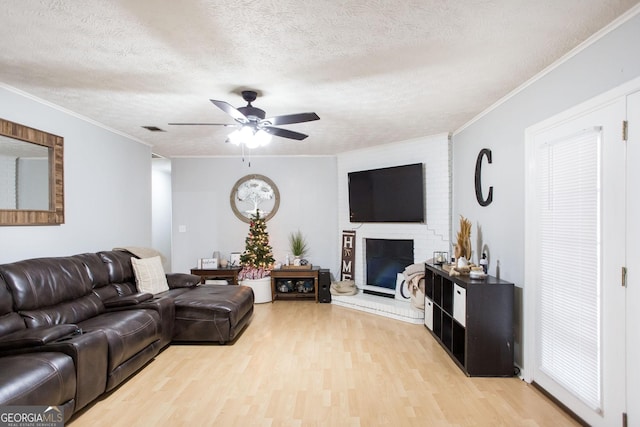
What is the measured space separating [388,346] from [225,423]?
2.02 m

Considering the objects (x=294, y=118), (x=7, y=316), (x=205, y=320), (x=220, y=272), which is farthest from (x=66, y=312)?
(x=220, y=272)

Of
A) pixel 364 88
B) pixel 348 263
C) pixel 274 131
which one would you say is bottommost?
pixel 348 263

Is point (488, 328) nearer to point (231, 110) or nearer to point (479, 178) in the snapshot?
point (479, 178)

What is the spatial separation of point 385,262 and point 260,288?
2.09m

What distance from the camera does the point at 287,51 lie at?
2455 mm

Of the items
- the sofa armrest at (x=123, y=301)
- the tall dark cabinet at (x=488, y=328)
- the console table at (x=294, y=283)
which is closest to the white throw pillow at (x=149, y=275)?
the sofa armrest at (x=123, y=301)

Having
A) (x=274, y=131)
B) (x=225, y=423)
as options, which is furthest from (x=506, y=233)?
(x=225, y=423)

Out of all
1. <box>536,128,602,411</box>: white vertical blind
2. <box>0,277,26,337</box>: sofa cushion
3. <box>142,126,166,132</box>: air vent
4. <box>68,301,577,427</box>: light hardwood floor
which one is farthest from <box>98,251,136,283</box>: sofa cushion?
<box>536,128,602,411</box>: white vertical blind

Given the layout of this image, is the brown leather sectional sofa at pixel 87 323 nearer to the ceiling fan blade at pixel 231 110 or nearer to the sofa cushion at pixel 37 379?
the sofa cushion at pixel 37 379

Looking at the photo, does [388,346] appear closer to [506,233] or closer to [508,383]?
[508,383]

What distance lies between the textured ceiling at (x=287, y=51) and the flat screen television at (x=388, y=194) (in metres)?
1.48

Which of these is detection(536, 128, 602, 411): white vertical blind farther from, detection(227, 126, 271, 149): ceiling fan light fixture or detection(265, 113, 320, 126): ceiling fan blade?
detection(227, 126, 271, 149): ceiling fan light fixture

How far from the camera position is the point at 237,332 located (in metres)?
4.17

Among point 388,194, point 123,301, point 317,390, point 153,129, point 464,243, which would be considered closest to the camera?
point 317,390
